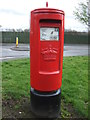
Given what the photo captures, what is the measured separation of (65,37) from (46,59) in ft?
87.6

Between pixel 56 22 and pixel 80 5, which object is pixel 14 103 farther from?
pixel 80 5

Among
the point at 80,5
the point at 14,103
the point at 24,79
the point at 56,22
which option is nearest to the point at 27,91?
the point at 14,103

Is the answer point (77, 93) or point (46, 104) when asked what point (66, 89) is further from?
point (46, 104)

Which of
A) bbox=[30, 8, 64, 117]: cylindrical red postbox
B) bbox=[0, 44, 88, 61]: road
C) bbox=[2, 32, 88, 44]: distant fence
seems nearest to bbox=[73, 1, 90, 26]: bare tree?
bbox=[0, 44, 88, 61]: road

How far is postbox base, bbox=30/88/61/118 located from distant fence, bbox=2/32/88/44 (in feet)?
74.3

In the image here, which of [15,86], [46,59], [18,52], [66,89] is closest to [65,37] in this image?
[18,52]

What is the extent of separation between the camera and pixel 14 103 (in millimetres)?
3344

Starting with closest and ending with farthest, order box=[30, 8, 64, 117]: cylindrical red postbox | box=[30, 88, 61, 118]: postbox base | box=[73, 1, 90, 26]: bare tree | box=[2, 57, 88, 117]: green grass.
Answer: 1. box=[30, 8, 64, 117]: cylindrical red postbox
2. box=[30, 88, 61, 118]: postbox base
3. box=[2, 57, 88, 117]: green grass
4. box=[73, 1, 90, 26]: bare tree

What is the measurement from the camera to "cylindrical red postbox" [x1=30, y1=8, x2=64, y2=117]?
2.69 m

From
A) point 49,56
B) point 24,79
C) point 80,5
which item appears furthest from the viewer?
point 80,5

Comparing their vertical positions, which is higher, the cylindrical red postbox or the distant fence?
the distant fence

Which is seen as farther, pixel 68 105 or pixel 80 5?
pixel 80 5

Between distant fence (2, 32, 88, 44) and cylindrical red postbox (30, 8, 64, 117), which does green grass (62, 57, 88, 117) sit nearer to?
cylindrical red postbox (30, 8, 64, 117)

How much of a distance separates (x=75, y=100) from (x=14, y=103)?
1.26 m
